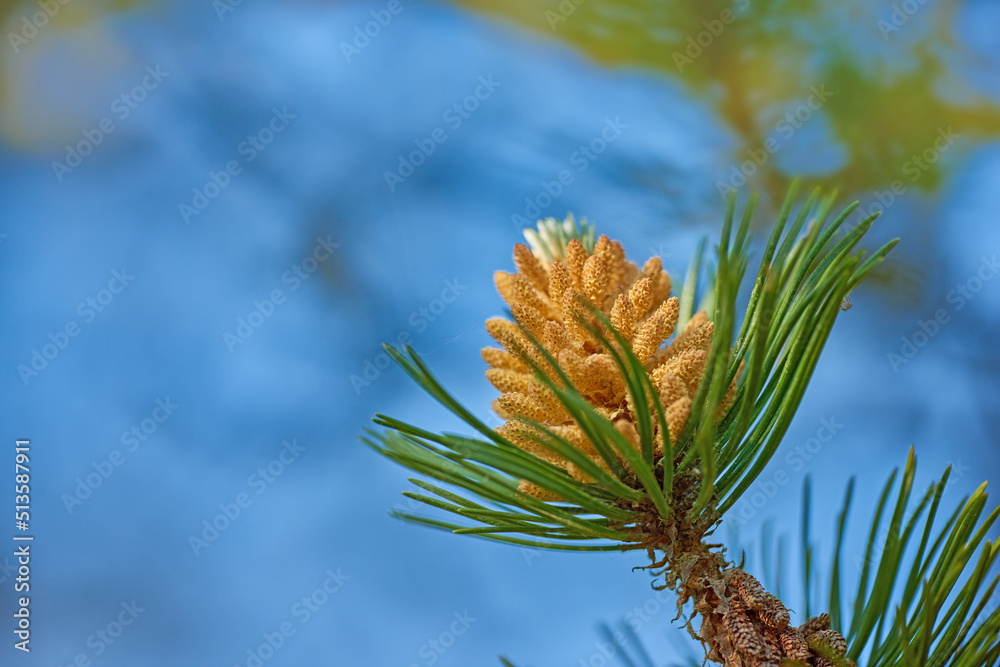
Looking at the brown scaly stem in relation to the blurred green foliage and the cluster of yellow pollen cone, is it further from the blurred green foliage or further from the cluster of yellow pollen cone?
the blurred green foliage

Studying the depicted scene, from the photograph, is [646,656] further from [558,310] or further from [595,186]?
[595,186]

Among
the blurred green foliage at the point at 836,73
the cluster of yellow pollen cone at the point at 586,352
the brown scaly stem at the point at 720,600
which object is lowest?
the brown scaly stem at the point at 720,600

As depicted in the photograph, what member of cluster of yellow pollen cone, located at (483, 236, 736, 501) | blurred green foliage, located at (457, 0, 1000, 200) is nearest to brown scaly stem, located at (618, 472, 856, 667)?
cluster of yellow pollen cone, located at (483, 236, 736, 501)

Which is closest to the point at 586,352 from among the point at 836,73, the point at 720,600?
the point at 720,600

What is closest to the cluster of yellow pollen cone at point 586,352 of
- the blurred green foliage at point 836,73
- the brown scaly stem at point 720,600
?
the brown scaly stem at point 720,600

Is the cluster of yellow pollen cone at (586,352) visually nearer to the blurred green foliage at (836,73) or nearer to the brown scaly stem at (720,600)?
the brown scaly stem at (720,600)

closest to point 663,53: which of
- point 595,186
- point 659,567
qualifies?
point 595,186
